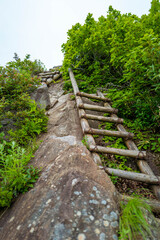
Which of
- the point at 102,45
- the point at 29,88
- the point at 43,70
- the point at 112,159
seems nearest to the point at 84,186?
the point at 112,159

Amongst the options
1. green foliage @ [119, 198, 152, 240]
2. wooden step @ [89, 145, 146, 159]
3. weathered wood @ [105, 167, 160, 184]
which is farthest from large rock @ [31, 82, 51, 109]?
green foliage @ [119, 198, 152, 240]

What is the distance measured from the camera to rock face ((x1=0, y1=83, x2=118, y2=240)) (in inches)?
42.4

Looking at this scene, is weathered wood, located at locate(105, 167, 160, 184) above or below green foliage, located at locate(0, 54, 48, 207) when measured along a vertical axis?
below

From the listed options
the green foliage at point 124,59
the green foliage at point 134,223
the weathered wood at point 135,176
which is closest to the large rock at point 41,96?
the green foliage at point 124,59

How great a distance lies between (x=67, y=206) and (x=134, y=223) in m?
0.64

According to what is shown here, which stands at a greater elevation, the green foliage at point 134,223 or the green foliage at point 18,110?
the green foliage at point 18,110

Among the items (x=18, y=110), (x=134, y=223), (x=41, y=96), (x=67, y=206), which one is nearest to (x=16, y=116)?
(x=18, y=110)

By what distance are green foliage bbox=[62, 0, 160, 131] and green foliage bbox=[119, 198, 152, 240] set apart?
1.91m

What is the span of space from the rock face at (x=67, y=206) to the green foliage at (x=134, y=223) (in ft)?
0.26

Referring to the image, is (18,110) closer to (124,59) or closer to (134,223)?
(124,59)

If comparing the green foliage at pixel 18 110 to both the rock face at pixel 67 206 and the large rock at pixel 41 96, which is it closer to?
the large rock at pixel 41 96

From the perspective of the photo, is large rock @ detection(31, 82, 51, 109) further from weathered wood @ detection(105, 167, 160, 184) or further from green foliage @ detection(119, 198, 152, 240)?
green foliage @ detection(119, 198, 152, 240)

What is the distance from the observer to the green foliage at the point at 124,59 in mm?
2514

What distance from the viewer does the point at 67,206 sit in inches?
48.1
